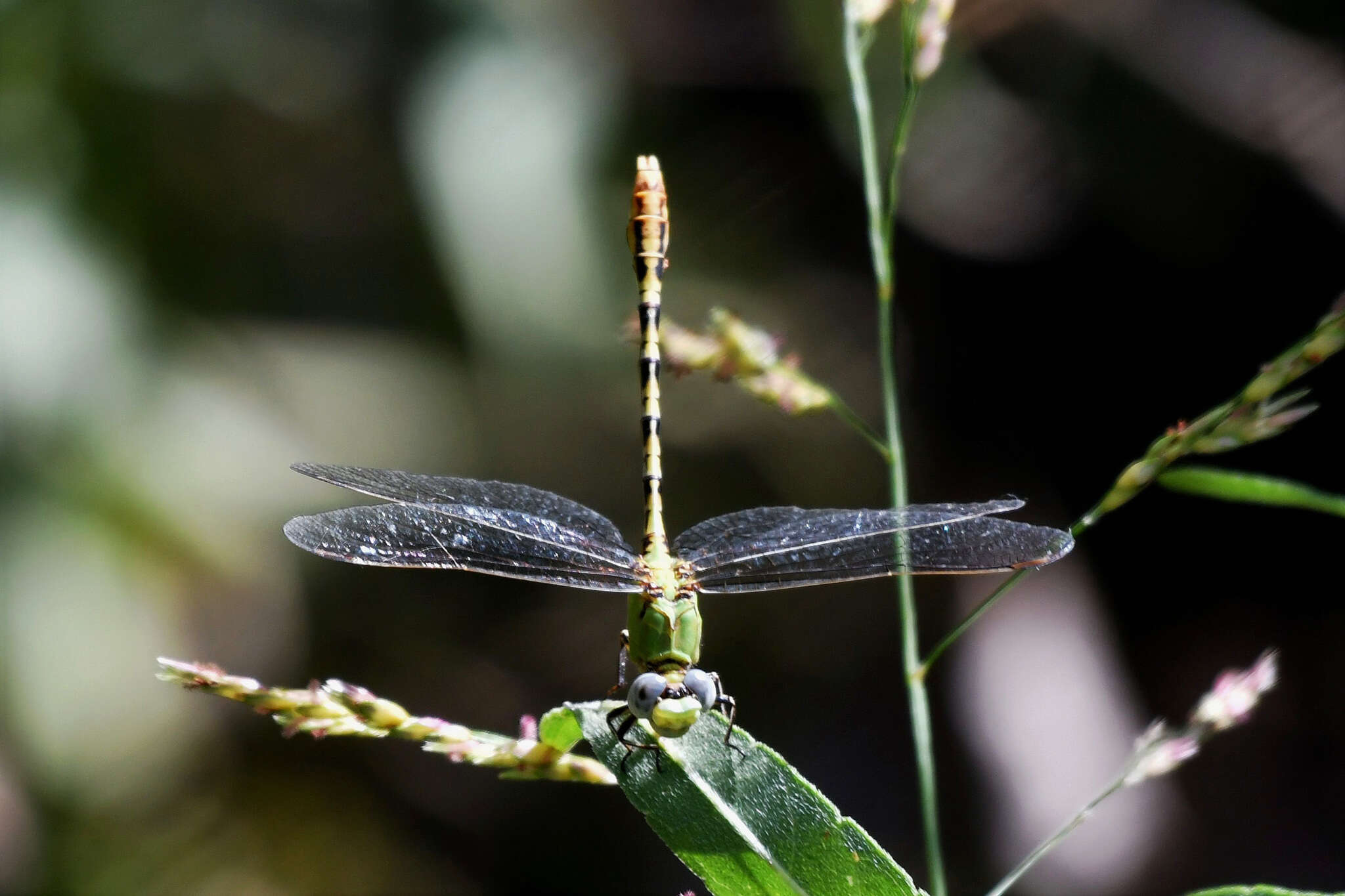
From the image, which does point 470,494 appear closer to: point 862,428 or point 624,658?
point 624,658

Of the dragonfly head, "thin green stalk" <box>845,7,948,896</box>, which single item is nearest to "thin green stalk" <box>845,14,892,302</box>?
"thin green stalk" <box>845,7,948,896</box>

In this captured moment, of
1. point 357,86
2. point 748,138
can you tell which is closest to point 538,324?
point 357,86

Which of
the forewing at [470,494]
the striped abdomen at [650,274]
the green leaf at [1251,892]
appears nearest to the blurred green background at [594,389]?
the striped abdomen at [650,274]

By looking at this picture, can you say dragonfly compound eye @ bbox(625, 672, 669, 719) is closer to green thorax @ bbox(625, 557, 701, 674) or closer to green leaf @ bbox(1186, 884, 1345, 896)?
green thorax @ bbox(625, 557, 701, 674)

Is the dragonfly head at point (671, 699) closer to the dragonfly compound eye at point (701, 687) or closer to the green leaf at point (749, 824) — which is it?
the dragonfly compound eye at point (701, 687)

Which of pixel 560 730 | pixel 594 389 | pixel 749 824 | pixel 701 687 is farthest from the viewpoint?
pixel 594 389

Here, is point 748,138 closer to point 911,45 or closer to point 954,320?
point 954,320

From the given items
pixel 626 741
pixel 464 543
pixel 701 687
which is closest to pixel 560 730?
pixel 626 741
